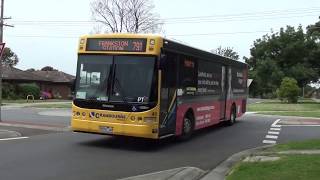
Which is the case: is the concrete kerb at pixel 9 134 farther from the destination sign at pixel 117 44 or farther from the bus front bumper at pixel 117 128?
the destination sign at pixel 117 44

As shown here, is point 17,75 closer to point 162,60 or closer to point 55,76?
point 55,76

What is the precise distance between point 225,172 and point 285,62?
2462 inches

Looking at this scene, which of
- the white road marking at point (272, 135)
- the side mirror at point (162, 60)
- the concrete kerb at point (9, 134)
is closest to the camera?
the side mirror at point (162, 60)

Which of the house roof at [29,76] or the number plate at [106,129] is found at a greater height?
the house roof at [29,76]

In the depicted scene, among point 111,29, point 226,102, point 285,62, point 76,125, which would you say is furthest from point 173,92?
point 285,62

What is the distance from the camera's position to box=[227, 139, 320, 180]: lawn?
10.7m

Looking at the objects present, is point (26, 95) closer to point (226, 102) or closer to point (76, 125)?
point (226, 102)

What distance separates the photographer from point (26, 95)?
67.4m

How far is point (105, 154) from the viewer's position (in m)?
14.9

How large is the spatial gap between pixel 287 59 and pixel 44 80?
3069cm

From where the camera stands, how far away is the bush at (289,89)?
210 feet

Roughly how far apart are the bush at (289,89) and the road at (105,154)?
43024 mm

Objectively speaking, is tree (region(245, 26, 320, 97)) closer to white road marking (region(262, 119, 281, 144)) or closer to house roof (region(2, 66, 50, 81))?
house roof (region(2, 66, 50, 81))

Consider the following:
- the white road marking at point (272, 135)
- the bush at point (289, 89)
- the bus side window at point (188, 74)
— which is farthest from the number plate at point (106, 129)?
the bush at point (289, 89)
